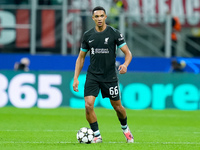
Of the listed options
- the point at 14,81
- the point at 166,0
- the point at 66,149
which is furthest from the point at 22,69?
the point at 66,149

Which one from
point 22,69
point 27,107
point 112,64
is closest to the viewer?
point 112,64

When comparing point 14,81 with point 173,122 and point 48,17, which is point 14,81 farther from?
point 173,122

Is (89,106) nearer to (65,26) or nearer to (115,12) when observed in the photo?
(65,26)

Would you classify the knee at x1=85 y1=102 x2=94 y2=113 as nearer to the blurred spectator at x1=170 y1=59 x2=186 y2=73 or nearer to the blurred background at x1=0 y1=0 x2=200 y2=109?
the blurred background at x1=0 y1=0 x2=200 y2=109

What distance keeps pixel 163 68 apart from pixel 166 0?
3615 millimetres

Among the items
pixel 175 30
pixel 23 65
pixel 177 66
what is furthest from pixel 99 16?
pixel 175 30

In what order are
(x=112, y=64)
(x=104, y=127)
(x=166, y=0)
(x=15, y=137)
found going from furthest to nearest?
(x=166, y=0) < (x=104, y=127) < (x=15, y=137) < (x=112, y=64)

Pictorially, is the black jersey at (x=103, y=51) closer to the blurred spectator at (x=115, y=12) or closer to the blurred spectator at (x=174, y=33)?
the blurred spectator at (x=115, y=12)

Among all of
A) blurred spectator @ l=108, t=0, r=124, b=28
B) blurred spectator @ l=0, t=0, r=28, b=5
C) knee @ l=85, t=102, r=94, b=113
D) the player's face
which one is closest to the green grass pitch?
knee @ l=85, t=102, r=94, b=113

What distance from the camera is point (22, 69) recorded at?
21.6 meters

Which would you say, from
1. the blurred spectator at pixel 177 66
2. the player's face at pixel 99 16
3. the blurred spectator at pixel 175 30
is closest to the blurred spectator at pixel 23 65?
the blurred spectator at pixel 177 66

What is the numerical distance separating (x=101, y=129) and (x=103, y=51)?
3.79 m

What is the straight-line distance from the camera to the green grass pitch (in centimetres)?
981

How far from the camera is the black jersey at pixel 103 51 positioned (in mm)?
10008
